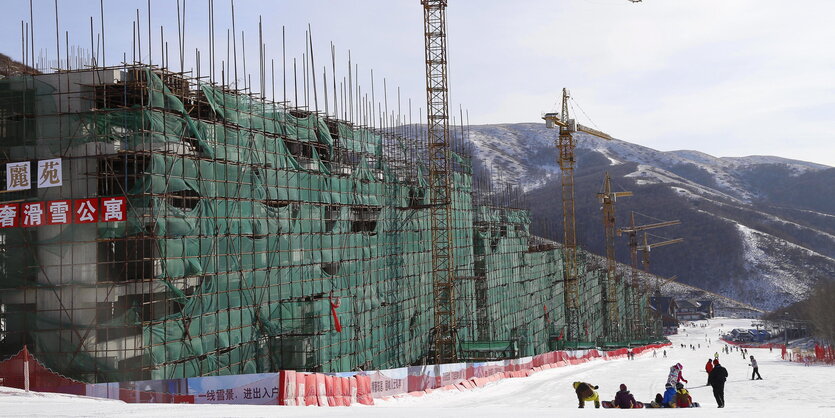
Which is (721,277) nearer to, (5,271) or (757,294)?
(757,294)

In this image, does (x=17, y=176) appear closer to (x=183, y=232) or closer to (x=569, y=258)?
(x=183, y=232)

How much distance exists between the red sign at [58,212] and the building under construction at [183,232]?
56 millimetres

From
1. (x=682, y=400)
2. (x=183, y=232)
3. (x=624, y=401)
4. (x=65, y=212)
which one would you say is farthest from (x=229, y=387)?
(x=682, y=400)

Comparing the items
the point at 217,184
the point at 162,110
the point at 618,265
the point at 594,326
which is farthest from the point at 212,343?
the point at 618,265

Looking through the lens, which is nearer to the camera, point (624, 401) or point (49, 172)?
point (624, 401)

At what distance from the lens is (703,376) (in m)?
37.1

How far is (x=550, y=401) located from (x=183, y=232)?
1509 cm

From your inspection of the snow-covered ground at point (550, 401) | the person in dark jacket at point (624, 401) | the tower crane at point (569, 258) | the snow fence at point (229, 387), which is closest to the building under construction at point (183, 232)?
the snow fence at point (229, 387)

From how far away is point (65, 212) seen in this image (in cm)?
2544

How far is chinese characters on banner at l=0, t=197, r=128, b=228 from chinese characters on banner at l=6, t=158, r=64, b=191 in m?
0.62

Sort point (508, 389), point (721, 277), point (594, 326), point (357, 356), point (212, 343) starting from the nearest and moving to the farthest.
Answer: point (212, 343)
point (508, 389)
point (357, 356)
point (594, 326)
point (721, 277)

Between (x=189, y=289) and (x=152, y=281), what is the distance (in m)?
3.17

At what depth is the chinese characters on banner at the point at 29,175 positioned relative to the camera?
2559cm

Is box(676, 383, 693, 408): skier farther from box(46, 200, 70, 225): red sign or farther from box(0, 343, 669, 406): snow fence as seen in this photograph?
box(46, 200, 70, 225): red sign
